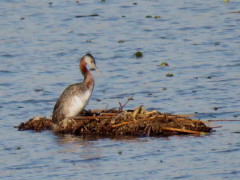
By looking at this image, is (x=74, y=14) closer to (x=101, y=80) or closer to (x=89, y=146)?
(x=101, y=80)

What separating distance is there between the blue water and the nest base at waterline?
27 cm

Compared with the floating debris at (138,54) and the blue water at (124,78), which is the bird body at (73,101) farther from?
the floating debris at (138,54)

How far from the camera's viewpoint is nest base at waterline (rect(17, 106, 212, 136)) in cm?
1533

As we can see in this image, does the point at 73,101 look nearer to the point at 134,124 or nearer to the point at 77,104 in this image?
the point at 77,104

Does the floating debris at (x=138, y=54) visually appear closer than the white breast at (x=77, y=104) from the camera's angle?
No

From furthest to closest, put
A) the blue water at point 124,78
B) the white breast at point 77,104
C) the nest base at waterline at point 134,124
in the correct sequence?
1. the white breast at point 77,104
2. the nest base at waterline at point 134,124
3. the blue water at point 124,78

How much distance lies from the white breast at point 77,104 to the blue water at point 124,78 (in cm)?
57

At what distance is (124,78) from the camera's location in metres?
21.0

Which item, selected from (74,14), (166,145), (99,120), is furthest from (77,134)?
(74,14)

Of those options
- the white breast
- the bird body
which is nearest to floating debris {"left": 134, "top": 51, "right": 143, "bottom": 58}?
the bird body

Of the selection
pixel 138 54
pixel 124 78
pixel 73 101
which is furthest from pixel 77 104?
pixel 138 54

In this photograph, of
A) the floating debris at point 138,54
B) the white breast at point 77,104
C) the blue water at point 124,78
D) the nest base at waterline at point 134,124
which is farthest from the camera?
the floating debris at point 138,54

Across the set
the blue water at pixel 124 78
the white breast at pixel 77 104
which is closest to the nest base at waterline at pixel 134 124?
the white breast at pixel 77 104

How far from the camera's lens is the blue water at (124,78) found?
541 inches
